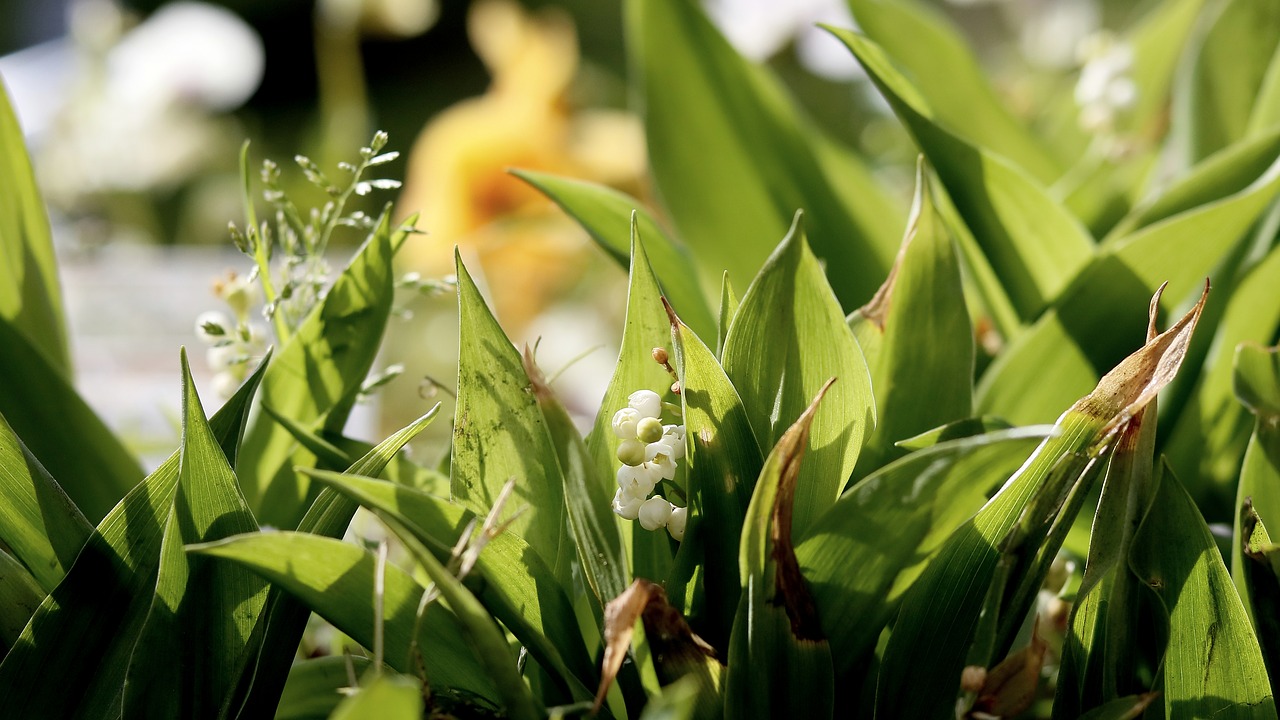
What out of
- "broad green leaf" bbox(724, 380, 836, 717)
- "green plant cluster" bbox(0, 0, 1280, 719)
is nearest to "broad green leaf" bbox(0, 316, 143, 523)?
"green plant cluster" bbox(0, 0, 1280, 719)

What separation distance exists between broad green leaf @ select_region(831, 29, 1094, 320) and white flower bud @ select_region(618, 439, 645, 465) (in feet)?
0.52

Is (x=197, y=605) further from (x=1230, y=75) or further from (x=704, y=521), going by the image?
(x=1230, y=75)

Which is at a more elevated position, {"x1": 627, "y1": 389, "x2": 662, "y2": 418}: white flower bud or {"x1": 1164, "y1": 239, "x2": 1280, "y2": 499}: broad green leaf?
{"x1": 627, "y1": 389, "x2": 662, "y2": 418}: white flower bud

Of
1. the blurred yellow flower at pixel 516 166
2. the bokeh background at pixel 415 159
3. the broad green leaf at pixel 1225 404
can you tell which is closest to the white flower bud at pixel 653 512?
the broad green leaf at pixel 1225 404

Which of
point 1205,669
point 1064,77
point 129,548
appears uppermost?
point 1064,77

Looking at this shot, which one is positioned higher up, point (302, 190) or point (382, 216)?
point (302, 190)

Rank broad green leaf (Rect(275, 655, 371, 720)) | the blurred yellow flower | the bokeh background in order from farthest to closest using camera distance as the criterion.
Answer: the blurred yellow flower → the bokeh background → broad green leaf (Rect(275, 655, 371, 720))

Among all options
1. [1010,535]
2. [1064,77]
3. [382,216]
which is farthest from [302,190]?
[1010,535]

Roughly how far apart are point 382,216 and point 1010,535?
17cm

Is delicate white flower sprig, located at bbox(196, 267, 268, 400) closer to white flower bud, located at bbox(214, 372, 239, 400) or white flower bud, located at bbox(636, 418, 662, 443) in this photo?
white flower bud, located at bbox(214, 372, 239, 400)

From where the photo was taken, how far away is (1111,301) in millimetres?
320

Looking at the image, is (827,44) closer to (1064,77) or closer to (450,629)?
(1064,77)

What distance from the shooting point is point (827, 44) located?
3.59 feet

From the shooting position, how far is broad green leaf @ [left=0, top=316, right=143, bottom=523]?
0.29 meters
